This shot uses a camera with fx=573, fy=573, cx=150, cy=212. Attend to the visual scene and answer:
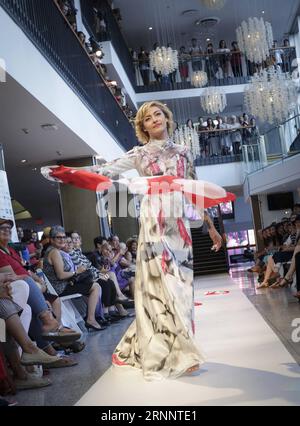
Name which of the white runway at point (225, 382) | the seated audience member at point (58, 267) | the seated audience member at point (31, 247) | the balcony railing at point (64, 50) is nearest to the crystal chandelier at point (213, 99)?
the balcony railing at point (64, 50)

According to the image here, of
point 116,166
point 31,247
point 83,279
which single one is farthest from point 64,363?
point 31,247

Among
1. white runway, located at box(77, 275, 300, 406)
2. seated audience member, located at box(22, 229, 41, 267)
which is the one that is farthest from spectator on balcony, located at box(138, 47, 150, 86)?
white runway, located at box(77, 275, 300, 406)

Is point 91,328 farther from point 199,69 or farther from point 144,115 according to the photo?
point 199,69

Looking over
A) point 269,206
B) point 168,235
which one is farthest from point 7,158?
point 269,206

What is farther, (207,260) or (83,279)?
(207,260)

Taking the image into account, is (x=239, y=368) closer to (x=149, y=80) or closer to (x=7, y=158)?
(x=7, y=158)

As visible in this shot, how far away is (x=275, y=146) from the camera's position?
13844mm

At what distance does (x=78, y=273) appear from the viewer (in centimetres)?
593

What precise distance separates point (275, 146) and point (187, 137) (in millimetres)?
4310

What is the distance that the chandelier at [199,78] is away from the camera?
1878 cm

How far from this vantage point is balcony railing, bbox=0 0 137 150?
593cm

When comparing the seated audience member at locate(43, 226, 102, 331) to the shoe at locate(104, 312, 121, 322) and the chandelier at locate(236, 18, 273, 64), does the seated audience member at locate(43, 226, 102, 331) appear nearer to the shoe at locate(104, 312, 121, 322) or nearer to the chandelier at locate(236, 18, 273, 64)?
the shoe at locate(104, 312, 121, 322)

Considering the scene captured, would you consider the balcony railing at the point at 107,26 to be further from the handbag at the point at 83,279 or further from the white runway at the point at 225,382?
the white runway at the point at 225,382
